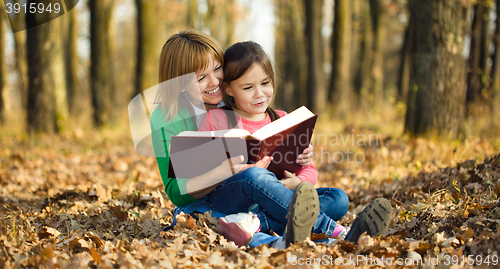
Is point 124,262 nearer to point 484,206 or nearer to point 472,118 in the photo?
point 484,206

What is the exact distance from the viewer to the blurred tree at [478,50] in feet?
24.7

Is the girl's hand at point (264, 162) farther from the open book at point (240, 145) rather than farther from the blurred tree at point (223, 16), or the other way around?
the blurred tree at point (223, 16)

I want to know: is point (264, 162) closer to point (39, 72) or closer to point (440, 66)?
point (440, 66)

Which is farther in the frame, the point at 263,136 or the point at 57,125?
the point at 57,125

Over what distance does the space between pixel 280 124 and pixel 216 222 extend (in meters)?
0.70

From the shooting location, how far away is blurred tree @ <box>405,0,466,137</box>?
482cm

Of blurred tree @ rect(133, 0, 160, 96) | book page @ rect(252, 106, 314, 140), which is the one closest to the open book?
book page @ rect(252, 106, 314, 140)

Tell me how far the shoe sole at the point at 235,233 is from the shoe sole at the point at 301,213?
0.25 metres

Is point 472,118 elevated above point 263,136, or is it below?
below

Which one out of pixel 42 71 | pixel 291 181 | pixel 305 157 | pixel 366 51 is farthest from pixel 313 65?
pixel 291 181

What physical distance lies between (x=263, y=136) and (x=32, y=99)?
6.23 m

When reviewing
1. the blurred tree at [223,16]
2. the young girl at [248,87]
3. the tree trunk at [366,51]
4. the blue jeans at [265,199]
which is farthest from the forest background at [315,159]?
the blurred tree at [223,16]

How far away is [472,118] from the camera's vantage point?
235 inches

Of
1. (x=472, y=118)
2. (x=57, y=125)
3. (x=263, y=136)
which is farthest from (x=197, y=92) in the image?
(x=57, y=125)
